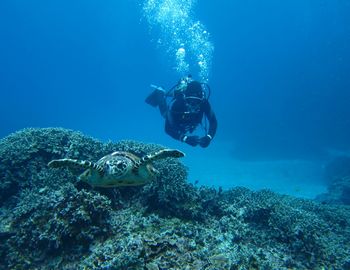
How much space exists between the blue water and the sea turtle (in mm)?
23065

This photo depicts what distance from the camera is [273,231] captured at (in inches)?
210

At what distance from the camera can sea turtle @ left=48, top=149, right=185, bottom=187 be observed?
15.3 ft

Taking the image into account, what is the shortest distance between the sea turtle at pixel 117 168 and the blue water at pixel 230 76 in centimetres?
2307

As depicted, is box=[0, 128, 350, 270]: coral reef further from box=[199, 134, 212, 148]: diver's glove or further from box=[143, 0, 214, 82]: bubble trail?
box=[143, 0, 214, 82]: bubble trail

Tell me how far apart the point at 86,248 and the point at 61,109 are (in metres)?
138

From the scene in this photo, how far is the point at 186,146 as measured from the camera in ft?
178

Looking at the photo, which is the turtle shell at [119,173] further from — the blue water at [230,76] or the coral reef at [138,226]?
the blue water at [230,76]

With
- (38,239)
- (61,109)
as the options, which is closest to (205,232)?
(38,239)

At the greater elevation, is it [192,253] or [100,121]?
[100,121]

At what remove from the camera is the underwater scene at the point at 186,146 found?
4.20 meters

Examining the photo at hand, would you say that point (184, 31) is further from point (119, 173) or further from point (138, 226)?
point (138, 226)

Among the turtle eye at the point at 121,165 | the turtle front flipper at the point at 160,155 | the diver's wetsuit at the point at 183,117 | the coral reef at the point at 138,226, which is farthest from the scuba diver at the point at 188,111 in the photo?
the turtle eye at the point at 121,165

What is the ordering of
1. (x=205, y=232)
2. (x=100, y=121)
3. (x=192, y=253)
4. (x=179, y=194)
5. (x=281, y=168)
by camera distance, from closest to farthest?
(x=192, y=253)
(x=205, y=232)
(x=179, y=194)
(x=281, y=168)
(x=100, y=121)

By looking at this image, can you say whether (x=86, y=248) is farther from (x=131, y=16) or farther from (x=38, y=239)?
(x=131, y=16)
